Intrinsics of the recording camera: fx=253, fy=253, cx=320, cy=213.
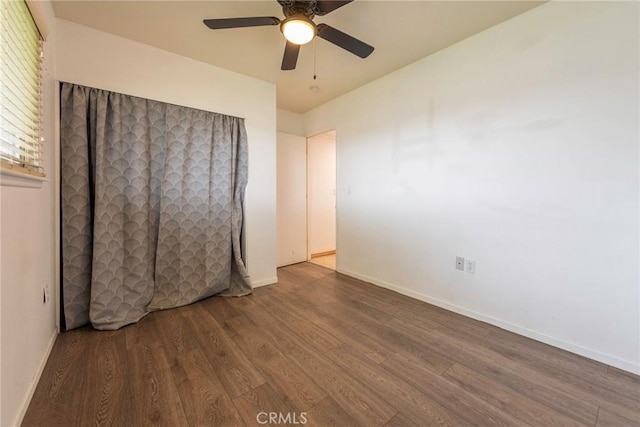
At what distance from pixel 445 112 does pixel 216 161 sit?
234 centimetres

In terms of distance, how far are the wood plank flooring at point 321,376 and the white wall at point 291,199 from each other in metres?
1.77

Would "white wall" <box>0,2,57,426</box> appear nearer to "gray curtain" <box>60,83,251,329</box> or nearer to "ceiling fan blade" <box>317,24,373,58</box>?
"gray curtain" <box>60,83,251,329</box>

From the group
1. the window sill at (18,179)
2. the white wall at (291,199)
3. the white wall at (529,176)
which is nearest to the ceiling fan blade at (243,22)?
the window sill at (18,179)

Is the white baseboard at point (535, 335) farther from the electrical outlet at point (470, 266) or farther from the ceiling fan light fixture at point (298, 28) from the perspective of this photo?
the ceiling fan light fixture at point (298, 28)

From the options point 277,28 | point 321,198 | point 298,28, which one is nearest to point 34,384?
point 298,28

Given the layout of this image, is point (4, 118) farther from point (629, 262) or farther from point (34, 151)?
point (629, 262)

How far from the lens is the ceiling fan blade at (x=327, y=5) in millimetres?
1502

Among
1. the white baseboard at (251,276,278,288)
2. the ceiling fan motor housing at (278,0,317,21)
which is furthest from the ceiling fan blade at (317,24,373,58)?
the white baseboard at (251,276,278,288)

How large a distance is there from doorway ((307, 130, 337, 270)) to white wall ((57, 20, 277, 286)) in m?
1.24

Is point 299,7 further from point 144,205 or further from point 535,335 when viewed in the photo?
point 535,335

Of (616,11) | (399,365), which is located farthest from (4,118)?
(616,11)

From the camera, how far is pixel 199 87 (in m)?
2.58

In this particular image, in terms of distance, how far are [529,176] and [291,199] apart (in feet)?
9.62

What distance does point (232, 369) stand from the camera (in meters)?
1.59
